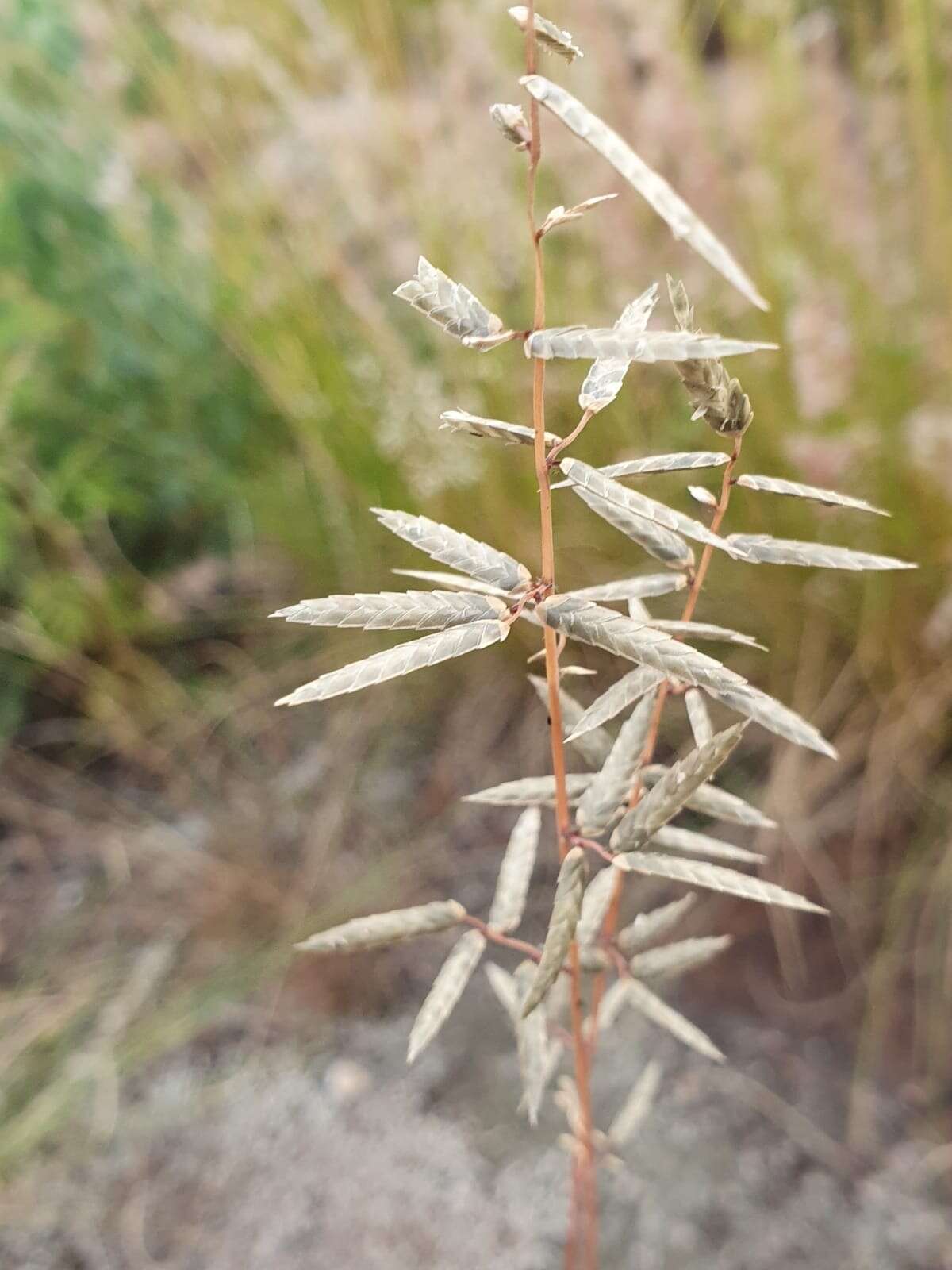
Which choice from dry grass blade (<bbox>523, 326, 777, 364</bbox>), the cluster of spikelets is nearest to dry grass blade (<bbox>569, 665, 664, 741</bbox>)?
the cluster of spikelets

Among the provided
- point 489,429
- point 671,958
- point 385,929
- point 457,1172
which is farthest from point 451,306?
point 457,1172

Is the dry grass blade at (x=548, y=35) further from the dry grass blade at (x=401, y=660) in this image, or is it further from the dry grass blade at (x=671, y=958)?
the dry grass blade at (x=671, y=958)

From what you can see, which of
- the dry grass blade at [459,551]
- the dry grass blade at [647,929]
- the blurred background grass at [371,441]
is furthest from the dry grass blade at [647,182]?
the blurred background grass at [371,441]

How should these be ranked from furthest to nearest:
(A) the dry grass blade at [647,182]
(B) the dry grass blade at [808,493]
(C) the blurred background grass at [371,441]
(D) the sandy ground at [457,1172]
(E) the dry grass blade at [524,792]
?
(C) the blurred background grass at [371,441], (D) the sandy ground at [457,1172], (E) the dry grass blade at [524,792], (B) the dry grass blade at [808,493], (A) the dry grass blade at [647,182]

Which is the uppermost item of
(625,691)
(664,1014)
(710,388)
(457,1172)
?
(710,388)

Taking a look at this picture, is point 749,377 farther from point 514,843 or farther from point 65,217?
point 65,217

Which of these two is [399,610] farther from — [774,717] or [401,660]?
[774,717]

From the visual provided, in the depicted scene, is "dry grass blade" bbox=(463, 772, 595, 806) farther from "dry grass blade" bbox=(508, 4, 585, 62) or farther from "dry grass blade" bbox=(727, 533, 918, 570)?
"dry grass blade" bbox=(508, 4, 585, 62)
